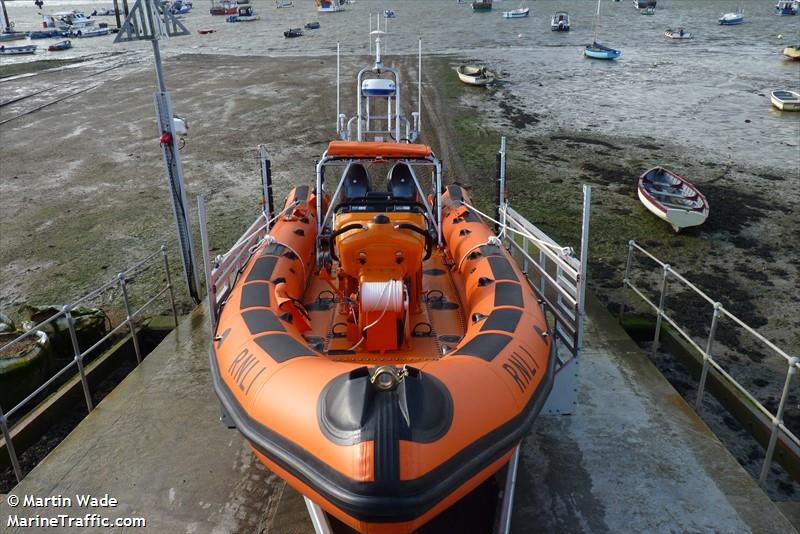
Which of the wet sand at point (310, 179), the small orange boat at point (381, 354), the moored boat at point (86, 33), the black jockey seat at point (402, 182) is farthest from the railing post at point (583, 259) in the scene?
the moored boat at point (86, 33)

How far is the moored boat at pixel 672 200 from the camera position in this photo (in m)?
10.8

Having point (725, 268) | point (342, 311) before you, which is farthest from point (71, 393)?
point (725, 268)

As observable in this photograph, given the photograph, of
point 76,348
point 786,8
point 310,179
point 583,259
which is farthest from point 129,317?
point 786,8

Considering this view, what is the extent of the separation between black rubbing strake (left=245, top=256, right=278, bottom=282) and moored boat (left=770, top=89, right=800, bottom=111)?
23142 mm

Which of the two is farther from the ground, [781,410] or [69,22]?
[69,22]

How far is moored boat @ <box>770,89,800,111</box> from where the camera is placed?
21.4 m

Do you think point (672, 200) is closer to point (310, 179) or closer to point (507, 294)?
point (310, 179)

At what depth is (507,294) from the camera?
4871 mm

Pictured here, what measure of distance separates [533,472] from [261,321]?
2397 millimetres

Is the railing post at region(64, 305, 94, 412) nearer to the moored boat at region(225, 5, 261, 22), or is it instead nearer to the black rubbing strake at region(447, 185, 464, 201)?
the black rubbing strake at region(447, 185, 464, 201)

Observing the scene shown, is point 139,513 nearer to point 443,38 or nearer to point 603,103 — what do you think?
point 603,103

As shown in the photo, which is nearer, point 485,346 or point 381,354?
point 485,346

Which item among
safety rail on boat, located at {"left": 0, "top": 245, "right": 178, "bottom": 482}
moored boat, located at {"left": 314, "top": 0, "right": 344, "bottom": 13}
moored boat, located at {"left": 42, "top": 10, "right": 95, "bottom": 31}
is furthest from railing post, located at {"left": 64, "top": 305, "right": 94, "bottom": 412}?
moored boat, located at {"left": 314, "top": 0, "right": 344, "bottom": 13}

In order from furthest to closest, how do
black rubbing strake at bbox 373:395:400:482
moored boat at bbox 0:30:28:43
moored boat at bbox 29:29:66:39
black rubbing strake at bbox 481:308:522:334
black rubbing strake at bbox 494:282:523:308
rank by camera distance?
moored boat at bbox 29:29:66:39
moored boat at bbox 0:30:28:43
black rubbing strake at bbox 494:282:523:308
black rubbing strake at bbox 481:308:522:334
black rubbing strake at bbox 373:395:400:482
